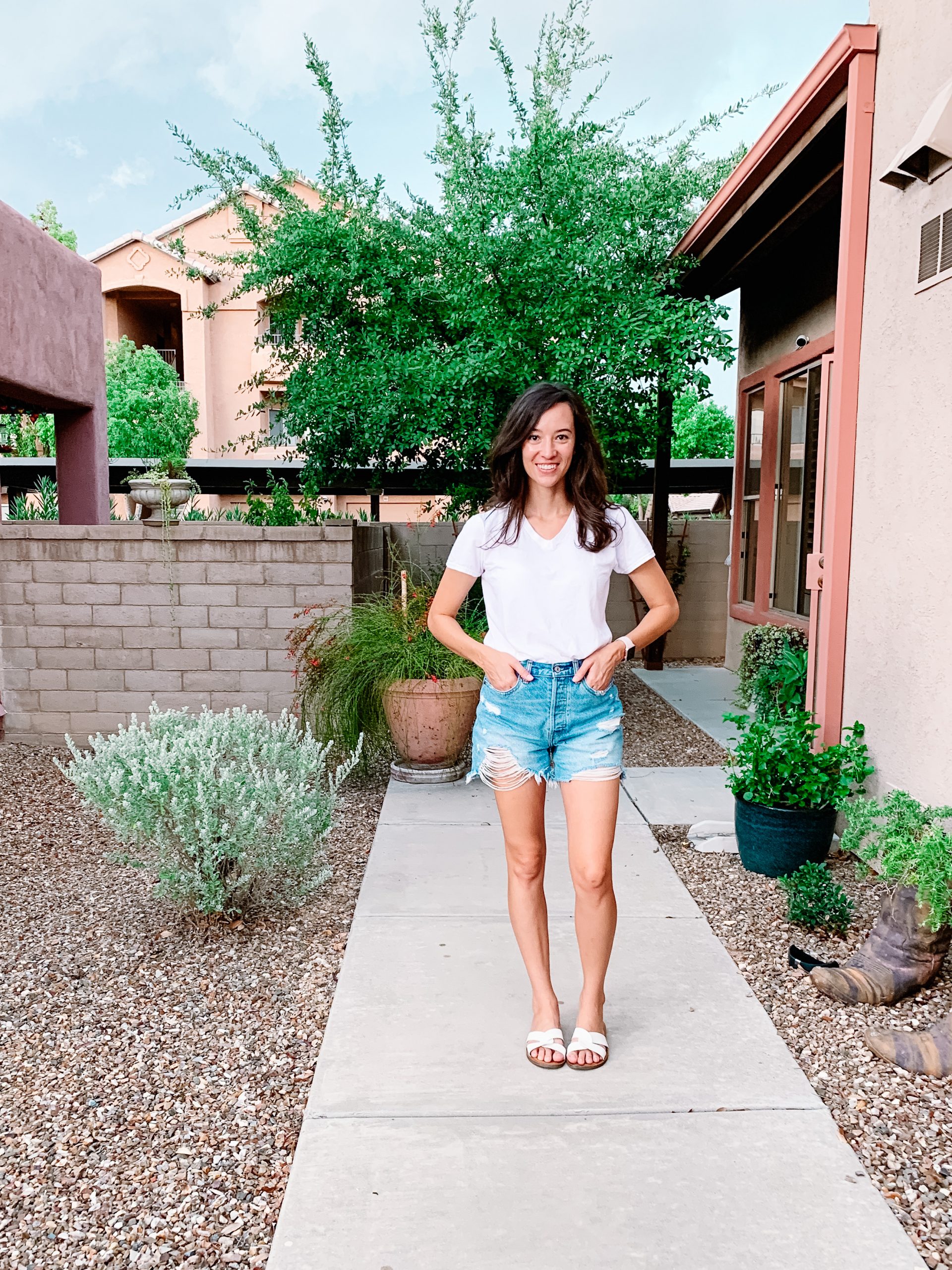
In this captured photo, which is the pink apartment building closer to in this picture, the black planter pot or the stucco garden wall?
the stucco garden wall

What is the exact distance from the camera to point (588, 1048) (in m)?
2.39

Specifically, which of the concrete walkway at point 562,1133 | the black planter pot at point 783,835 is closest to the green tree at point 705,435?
the black planter pot at point 783,835

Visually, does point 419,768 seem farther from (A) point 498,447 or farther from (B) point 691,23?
(B) point 691,23

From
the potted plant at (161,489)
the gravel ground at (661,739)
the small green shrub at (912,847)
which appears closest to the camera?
the small green shrub at (912,847)

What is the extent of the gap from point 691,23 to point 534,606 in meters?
12.1

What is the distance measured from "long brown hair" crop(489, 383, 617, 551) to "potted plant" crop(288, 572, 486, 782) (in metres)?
2.62

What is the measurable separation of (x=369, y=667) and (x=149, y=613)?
167 cm

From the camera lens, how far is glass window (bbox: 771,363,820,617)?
6.43 m

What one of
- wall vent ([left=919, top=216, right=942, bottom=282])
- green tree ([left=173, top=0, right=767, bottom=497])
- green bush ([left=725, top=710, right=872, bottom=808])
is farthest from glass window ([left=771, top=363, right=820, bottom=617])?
green bush ([left=725, top=710, right=872, bottom=808])

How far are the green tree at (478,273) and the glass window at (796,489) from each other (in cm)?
82

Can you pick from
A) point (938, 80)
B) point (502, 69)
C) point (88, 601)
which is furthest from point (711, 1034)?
point (502, 69)

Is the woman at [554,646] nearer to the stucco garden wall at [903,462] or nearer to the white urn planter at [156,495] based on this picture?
the stucco garden wall at [903,462]

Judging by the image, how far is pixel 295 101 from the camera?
7086 mm

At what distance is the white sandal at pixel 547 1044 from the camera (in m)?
2.40
